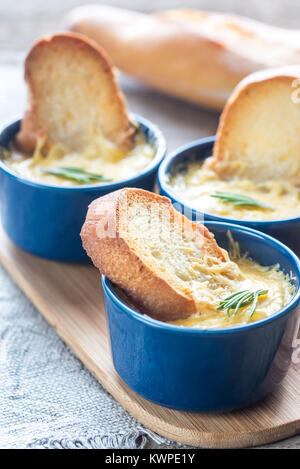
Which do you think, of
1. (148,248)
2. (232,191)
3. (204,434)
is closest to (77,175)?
(232,191)

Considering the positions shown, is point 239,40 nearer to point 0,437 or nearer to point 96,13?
point 96,13

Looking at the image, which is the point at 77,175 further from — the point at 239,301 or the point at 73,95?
the point at 239,301

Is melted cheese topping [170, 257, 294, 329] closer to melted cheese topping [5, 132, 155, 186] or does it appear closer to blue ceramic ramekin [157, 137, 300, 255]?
blue ceramic ramekin [157, 137, 300, 255]

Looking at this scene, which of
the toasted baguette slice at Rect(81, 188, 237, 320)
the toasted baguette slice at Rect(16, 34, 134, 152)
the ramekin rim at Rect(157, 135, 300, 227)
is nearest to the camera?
the toasted baguette slice at Rect(81, 188, 237, 320)

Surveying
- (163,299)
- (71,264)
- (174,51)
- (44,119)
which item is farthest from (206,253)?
(174,51)

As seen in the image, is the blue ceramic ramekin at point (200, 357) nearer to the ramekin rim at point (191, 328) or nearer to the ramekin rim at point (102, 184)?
the ramekin rim at point (191, 328)

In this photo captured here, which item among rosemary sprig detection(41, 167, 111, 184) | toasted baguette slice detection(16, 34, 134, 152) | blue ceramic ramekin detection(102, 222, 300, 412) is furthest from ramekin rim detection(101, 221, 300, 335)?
toasted baguette slice detection(16, 34, 134, 152)
